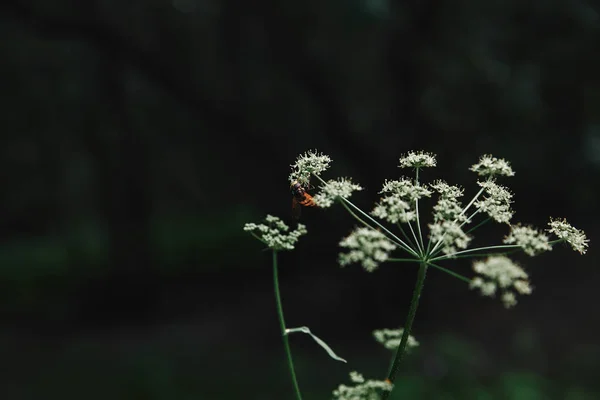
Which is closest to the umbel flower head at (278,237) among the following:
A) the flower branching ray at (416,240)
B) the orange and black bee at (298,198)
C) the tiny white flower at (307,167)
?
the flower branching ray at (416,240)

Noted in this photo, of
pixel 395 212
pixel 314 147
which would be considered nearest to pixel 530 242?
pixel 395 212

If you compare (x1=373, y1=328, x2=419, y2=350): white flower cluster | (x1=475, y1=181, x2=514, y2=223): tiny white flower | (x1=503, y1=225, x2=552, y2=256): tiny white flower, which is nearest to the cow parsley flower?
(x1=475, y1=181, x2=514, y2=223): tiny white flower

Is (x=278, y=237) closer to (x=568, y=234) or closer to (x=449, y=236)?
(x=449, y=236)

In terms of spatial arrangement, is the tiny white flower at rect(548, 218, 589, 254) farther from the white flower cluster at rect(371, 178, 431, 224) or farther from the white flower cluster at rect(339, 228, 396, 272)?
the white flower cluster at rect(339, 228, 396, 272)

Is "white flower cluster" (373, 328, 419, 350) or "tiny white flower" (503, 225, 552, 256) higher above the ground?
"tiny white flower" (503, 225, 552, 256)

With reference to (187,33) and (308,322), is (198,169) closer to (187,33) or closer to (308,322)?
(187,33)

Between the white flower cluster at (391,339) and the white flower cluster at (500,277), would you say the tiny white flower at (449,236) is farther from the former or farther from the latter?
the white flower cluster at (391,339)
